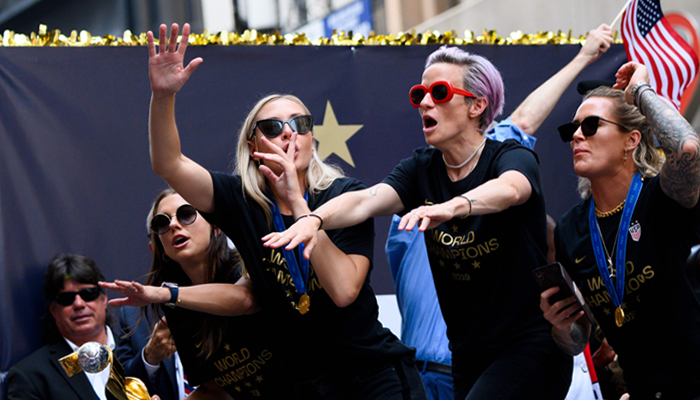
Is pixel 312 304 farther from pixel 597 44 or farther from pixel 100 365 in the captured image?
pixel 597 44

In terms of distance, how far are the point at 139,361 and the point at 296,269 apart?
1841mm

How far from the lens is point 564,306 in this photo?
279 cm

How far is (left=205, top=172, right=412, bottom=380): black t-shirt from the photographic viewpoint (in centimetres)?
288

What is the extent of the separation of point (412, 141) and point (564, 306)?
2.43 metres

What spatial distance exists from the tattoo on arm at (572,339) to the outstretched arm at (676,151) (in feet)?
2.06

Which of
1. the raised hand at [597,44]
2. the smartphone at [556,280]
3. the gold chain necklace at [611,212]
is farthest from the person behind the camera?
the raised hand at [597,44]

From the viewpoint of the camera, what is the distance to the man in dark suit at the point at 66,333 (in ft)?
14.2

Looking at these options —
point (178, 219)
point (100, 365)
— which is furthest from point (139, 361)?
point (178, 219)

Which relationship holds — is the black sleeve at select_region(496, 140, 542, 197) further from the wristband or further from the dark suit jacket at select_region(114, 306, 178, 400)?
the dark suit jacket at select_region(114, 306, 178, 400)

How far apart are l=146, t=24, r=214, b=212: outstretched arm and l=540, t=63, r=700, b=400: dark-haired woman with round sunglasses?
1.42 m

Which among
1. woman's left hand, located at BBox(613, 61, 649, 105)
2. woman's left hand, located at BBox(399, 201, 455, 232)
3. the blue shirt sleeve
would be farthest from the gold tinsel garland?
woman's left hand, located at BBox(399, 201, 455, 232)

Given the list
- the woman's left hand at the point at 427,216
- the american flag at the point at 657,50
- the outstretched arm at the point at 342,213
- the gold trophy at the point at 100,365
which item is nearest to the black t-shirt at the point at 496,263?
the outstretched arm at the point at 342,213

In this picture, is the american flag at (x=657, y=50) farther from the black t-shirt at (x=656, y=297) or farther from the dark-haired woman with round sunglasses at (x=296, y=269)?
the dark-haired woman with round sunglasses at (x=296, y=269)

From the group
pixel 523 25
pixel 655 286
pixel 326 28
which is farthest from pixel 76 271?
pixel 326 28
